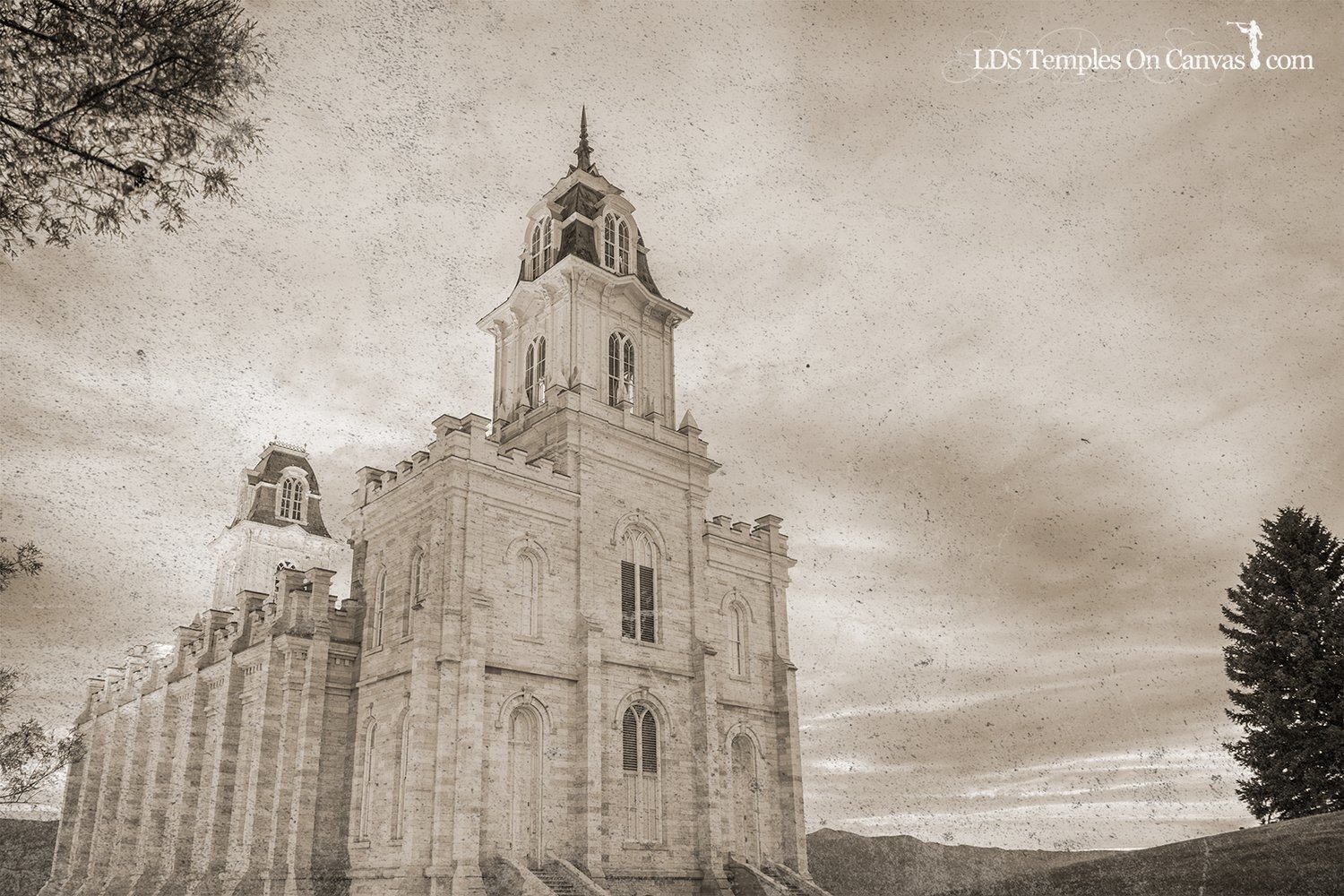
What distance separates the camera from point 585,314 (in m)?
37.4

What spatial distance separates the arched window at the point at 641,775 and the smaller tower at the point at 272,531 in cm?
3057

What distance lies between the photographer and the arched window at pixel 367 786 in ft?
99.1

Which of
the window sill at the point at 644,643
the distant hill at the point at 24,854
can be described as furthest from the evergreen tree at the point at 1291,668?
the distant hill at the point at 24,854

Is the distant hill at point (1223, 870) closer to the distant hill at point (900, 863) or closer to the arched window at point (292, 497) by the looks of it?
the distant hill at point (900, 863)

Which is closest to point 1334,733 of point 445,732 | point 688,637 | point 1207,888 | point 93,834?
point 1207,888

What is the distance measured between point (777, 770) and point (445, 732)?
1477cm

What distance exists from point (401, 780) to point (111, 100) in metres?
23.5

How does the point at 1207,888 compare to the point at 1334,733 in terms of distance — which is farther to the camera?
the point at 1334,733

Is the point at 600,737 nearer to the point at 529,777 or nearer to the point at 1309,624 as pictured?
the point at 529,777

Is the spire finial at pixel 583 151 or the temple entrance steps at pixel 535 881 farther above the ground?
the spire finial at pixel 583 151

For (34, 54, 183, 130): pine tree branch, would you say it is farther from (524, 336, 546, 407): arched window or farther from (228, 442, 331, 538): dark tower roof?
(228, 442, 331, 538): dark tower roof

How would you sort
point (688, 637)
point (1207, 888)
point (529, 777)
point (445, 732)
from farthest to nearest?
point (688, 637)
point (529, 777)
point (445, 732)
point (1207, 888)

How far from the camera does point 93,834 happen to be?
47.4m

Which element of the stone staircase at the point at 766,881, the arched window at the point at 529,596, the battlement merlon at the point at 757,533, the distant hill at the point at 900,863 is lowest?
the distant hill at the point at 900,863
